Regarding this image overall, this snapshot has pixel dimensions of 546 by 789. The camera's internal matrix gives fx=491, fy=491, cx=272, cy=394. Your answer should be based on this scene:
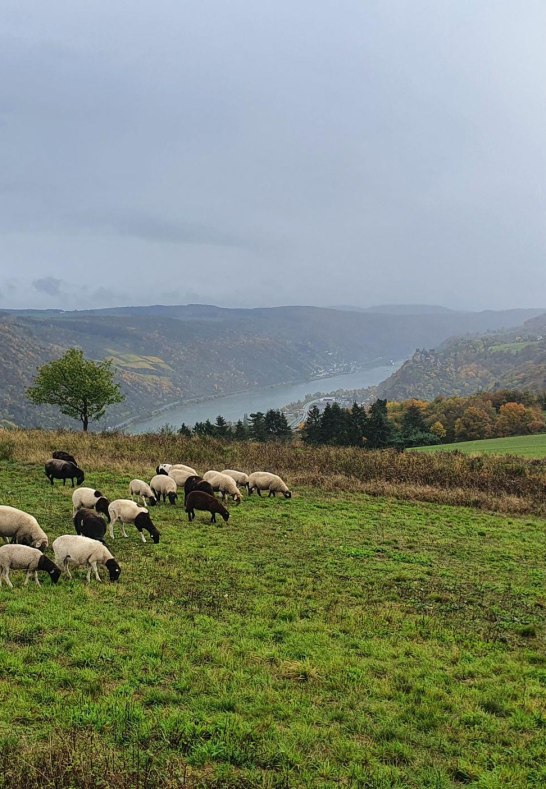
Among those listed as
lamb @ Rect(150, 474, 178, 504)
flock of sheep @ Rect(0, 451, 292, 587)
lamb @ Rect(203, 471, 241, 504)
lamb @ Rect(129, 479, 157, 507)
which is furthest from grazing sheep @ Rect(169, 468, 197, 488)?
lamb @ Rect(129, 479, 157, 507)

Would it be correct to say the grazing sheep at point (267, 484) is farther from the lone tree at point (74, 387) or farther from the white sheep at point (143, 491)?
the lone tree at point (74, 387)

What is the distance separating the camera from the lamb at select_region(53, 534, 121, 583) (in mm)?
10367

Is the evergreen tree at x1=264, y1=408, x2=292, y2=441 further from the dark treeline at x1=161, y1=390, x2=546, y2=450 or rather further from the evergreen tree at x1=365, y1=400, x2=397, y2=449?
the evergreen tree at x1=365, y1=400, x2=397, y2=449

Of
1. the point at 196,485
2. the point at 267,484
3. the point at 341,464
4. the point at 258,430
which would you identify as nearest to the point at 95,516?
the point at 196,485

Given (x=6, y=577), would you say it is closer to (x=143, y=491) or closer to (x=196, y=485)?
(x=143, y=491)

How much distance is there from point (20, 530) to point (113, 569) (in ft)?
8.99

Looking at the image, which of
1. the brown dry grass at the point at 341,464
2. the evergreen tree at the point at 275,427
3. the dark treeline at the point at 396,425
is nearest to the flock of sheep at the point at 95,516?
the brown dry grass at the point at 341,464

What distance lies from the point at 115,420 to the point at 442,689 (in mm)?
198390

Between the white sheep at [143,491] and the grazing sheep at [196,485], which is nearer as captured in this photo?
the white sheep at [143,491]

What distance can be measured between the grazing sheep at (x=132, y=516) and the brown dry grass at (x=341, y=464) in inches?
326

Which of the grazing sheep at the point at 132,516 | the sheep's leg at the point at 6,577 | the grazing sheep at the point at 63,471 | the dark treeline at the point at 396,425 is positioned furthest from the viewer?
the dark treeline at the point at 396,425

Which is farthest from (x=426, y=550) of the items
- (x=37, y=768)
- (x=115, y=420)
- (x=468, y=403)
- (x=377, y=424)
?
(x=115, y=420)

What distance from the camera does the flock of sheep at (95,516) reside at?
1001 centimetres

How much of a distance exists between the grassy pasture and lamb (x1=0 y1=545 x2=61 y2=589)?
332 mm
